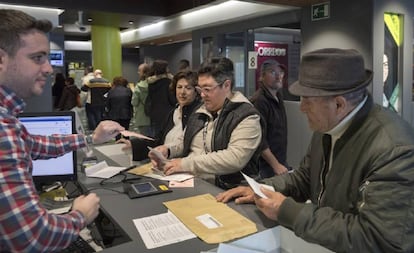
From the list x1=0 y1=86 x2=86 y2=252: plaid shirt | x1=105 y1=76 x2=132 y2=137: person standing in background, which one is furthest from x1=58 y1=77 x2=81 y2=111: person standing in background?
x1=0 y1=86 x2=86 y2=252: plaid shirt

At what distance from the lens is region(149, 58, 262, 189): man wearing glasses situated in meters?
2.14

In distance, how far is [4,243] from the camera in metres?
0.89

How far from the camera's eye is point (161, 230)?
56.4 inches

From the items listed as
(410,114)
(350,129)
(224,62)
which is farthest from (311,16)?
(350,129)

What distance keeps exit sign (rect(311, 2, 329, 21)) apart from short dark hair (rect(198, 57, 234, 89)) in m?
3.20

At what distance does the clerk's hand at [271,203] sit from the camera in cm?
140

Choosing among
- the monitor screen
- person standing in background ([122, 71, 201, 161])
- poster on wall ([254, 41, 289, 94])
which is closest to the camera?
person standing in background ([122, 71, 201, 161])

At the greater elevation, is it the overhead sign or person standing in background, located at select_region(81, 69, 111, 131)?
the overhead sign

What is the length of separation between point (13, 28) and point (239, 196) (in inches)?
45.5

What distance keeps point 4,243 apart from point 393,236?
3.43 ft

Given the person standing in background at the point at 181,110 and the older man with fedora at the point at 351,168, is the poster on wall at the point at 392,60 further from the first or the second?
the older man with fedora at the point at 351,168

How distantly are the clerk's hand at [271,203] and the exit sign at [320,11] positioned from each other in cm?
420

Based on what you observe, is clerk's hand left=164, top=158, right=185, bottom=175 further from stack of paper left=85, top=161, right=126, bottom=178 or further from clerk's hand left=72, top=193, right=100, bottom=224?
clerk's hand left=72, top=193, right=100, bottom=224

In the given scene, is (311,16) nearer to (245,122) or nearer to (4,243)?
(245,122)
